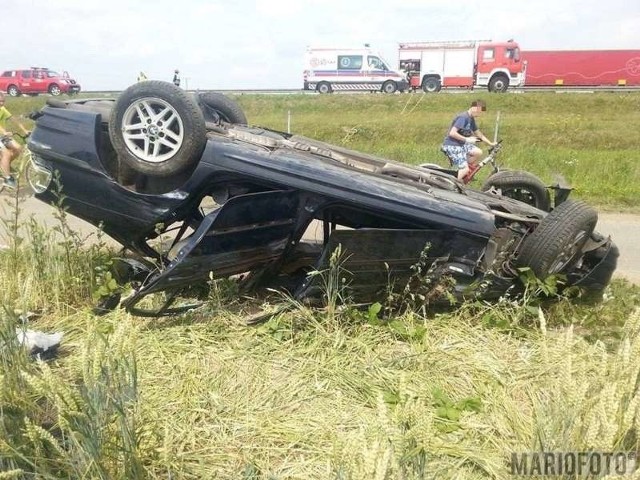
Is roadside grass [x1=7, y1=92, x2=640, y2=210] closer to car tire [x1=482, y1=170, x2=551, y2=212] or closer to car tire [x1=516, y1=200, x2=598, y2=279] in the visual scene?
car tire [x1=482, y1=170, x2=551, y2=212]

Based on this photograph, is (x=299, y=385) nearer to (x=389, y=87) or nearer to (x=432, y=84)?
(x=389, y=87)

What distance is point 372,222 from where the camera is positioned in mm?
3383

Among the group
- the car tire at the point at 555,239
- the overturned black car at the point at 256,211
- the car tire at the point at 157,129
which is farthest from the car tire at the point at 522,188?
the car tire at the point at 157,129

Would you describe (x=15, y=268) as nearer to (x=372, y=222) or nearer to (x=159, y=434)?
(x=159, y=434)

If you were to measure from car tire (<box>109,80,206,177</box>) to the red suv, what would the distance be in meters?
32.3

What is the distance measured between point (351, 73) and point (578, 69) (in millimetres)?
14307

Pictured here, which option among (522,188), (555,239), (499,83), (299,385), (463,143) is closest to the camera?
(299,385)

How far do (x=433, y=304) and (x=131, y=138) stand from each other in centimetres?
217

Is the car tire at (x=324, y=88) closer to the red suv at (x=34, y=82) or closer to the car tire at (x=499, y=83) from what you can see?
the car tire at (x=499, y=83)

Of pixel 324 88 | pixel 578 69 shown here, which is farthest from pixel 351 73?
pixel 578 69

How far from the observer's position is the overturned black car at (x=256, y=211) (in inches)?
124

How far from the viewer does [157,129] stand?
3.17 m

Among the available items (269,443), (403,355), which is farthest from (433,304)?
(269,443)

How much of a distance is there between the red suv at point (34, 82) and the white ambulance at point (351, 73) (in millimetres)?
14425
